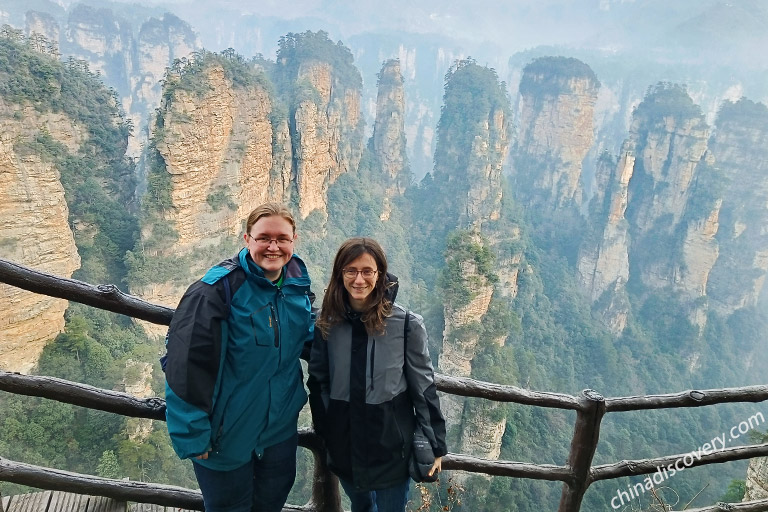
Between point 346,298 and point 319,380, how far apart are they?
0.26 meters

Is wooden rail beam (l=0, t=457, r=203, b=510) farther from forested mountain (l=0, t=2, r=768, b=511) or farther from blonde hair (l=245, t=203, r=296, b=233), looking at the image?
forested mountain (l=0, t=2, r=768, b=511)

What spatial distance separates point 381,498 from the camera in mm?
1598

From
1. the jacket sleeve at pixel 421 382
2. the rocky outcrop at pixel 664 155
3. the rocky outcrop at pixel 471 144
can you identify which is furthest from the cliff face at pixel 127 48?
the jacket sleeve at pixel 421 382

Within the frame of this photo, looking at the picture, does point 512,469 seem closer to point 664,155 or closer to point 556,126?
point 664,155

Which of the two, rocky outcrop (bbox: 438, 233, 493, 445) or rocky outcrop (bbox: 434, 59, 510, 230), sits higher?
rocky outcrop (bbox: 434, 59, 510, 230)

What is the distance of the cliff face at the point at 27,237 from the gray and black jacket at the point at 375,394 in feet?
33.1

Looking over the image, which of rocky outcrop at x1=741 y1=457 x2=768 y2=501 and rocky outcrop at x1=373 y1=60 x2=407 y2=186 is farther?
rocky outcrop at x1=373 y1=60 x2=407 y2=186

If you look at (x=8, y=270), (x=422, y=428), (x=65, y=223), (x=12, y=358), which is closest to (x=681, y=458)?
(x=422, y=428)

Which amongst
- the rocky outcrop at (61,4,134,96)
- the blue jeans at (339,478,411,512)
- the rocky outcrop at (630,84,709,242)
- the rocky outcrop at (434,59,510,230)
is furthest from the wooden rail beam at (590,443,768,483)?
the rocky outcrop at (61,4,134,96)

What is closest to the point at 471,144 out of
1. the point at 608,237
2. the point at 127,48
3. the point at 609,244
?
the point at 608,237

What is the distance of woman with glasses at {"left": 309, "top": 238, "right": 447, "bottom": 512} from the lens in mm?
Result: 1449

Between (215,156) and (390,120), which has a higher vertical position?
(390,120)

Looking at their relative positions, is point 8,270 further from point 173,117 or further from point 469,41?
point 469,41

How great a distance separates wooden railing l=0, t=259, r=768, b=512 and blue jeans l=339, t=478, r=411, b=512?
9.3 inches
